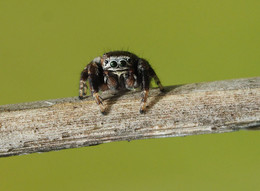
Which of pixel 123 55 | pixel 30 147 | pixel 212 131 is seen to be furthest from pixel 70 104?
pixel 212 131

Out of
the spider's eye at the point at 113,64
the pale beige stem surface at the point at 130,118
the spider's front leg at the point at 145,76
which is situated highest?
the spider's eye at the point at 113,64

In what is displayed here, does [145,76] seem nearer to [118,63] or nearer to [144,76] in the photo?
[144,76]

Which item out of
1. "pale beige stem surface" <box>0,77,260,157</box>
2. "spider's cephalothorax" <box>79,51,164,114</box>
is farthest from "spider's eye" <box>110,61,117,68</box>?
"pale beige stem surface" <box>0,77,260,157</box>

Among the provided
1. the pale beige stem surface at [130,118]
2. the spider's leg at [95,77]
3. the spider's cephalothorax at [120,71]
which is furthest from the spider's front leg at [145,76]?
the spider's leg at [95,77]

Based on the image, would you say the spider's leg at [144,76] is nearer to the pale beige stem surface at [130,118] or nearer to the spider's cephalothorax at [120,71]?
the spider's cephalothorax at [120,71]

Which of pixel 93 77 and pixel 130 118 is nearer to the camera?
pixel 130 118

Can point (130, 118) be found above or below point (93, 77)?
below

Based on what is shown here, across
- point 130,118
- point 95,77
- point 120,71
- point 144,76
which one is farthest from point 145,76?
point 130,118
